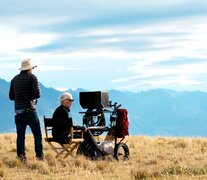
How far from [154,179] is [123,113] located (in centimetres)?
459

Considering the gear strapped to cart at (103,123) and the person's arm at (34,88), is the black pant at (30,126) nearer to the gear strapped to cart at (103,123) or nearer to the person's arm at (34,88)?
the person's arm at (34,88)

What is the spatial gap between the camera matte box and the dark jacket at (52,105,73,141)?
4.92 feet

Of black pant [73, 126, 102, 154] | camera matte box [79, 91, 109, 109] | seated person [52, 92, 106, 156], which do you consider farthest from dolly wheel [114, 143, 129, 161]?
seated person [52, 92, 106, 156]

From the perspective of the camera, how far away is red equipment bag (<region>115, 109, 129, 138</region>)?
14.9 meters

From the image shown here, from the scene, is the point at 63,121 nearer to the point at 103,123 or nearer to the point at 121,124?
the point at 121,124

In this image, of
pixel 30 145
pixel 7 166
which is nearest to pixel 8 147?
pixel 30 145

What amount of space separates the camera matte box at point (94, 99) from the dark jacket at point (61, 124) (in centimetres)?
150

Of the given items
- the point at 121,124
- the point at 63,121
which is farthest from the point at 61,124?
the point at 121,124

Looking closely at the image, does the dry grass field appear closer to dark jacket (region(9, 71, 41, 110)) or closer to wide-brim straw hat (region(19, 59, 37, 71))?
dark jacket (region(9, 71, 41, 110))

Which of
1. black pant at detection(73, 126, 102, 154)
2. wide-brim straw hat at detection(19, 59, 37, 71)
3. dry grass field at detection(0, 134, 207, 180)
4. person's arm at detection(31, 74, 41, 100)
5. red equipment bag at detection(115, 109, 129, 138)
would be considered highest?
wide-brim straw hat at detection(19, 59, 37, 71)

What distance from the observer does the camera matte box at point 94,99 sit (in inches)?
605

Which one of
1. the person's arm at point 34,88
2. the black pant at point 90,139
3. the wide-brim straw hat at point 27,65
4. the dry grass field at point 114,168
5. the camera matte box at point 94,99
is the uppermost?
the wide-brim straw hat at point 27,65

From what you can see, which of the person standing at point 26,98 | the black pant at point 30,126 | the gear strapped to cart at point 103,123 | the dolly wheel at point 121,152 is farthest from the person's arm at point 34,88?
the dolly wheel at point 121,152

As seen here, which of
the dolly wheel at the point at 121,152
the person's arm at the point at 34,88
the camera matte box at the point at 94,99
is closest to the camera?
the person's arm at the point at 34,88
